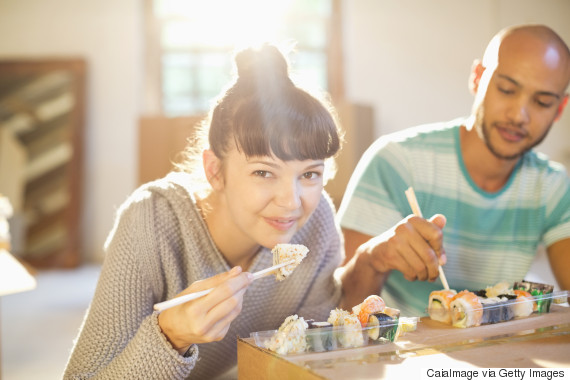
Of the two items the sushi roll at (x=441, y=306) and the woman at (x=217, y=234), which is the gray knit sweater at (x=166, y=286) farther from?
the sushi roll at (x=441, y=306)

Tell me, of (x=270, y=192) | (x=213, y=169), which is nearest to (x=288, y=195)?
(x=270, y=192)

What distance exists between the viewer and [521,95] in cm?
145

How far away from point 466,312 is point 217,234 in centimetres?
51

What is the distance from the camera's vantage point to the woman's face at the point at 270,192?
1029 mm

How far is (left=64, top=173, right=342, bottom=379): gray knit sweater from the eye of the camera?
3.26 feet

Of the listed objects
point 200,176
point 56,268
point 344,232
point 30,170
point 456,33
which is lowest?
point 56,268

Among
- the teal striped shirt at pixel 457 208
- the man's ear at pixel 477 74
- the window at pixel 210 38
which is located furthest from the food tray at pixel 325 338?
the window at pixel 210 38

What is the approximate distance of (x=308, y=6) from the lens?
5.26m

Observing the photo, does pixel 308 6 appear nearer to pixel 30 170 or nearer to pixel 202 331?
pixel 30 170

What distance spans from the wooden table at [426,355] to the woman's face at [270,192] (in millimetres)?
273

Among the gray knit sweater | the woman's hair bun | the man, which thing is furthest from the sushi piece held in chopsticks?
the man

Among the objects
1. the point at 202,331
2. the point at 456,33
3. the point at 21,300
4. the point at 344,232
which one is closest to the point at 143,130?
the point at 21,300

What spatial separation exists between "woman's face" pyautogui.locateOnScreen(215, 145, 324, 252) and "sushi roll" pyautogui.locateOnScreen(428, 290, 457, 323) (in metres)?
0.27

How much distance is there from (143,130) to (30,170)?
2.51 metres
